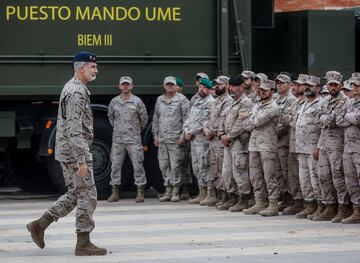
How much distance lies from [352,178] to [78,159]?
13.0ft

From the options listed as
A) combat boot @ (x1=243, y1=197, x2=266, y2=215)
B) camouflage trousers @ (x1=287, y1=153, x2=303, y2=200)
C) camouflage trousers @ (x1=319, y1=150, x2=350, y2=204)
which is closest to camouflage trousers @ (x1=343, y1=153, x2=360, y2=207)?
camouflage trousers @ (x1=319, y1=150, x2=350, y2=204)

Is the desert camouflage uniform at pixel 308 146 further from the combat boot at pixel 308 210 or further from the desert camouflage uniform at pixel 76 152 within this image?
the desert camouflage uniform at pixel 76 152

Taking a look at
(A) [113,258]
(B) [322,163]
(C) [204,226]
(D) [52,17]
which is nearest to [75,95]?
(A) [113,258]

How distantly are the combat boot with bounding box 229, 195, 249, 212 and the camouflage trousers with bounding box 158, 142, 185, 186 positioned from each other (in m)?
1.66

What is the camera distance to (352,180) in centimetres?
1396

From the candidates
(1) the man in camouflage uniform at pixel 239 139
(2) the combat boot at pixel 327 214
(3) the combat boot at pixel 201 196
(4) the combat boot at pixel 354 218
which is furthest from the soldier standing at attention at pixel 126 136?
(4) the combat boot at pixel 354 218

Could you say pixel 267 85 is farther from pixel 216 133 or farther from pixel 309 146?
pixel 216 133

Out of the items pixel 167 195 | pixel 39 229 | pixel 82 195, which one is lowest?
pixel 167 195

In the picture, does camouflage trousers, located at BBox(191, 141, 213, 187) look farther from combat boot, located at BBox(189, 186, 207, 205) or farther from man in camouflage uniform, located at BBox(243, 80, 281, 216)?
man in camouflage uniform, located at BBox(243, 80, 281, 216)

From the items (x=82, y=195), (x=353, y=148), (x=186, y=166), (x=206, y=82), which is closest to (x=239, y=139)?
(x=206, y=82)

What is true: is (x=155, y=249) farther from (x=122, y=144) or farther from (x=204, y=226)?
(x=122, y=144)

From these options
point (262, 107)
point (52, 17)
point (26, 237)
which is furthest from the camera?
point (52, 17)

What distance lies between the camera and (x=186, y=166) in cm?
1752

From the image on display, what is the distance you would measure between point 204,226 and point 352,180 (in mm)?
1813
